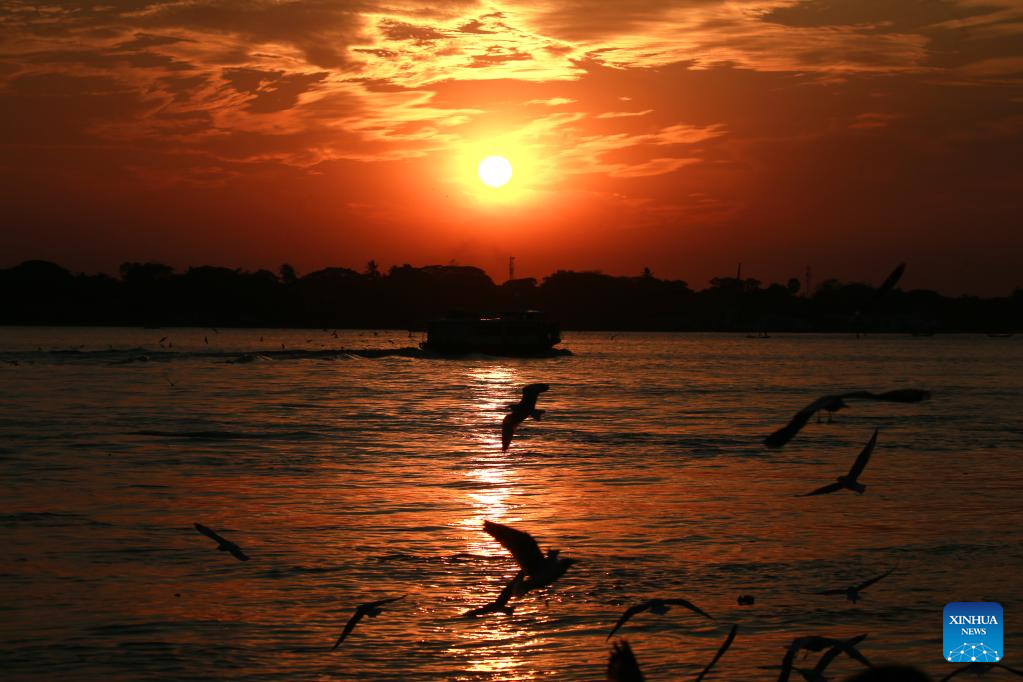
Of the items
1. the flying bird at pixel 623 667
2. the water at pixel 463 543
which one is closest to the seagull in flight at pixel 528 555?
the flying bird at pixel 623 667

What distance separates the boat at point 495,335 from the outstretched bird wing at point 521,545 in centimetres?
13815

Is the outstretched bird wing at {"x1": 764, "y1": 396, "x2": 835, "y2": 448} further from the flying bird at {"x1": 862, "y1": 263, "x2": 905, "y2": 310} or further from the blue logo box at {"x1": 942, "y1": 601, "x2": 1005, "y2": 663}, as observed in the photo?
the blue logo box at {"x1": 942, "y1": 601, "x2": 1005, "y2": 663}

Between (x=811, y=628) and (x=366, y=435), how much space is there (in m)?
31.9

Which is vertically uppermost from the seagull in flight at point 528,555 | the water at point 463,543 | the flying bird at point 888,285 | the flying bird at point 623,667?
the flying bird at point 888,285

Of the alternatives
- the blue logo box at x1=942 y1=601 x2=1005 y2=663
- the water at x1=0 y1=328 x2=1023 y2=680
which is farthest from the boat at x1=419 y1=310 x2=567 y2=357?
the blue logo box at x1=942 y1=601 x2=1005 y2=663

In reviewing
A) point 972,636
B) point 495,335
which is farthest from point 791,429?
point 495,335

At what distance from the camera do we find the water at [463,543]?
42.6 feet

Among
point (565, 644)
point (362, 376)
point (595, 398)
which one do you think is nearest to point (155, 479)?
point (565, 644)

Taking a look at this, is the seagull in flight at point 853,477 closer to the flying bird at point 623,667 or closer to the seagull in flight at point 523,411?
the seagull in flight at point 523,411

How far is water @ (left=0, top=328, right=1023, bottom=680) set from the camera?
13.0 metres

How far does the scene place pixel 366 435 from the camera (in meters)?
44.6

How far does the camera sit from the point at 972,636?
11648 mm

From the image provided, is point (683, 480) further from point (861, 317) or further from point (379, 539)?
point (861, 317)

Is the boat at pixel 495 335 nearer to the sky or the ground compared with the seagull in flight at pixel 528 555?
nearer to the ground
